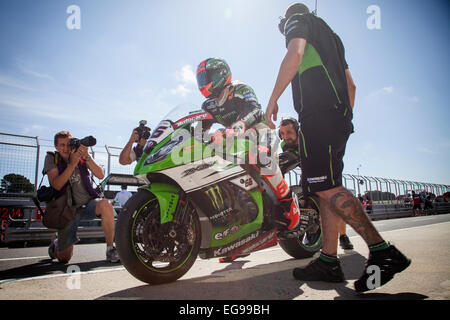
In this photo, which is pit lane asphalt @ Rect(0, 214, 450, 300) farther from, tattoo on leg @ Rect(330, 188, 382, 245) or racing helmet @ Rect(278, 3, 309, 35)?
racing helmet @ Rect(278, 3, 309, 35)

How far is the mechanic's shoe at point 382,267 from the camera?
1686mm

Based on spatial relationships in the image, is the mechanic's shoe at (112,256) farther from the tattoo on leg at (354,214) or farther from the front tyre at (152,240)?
the tattoo on leg at (354,214)

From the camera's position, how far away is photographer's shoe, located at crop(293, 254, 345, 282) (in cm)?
206

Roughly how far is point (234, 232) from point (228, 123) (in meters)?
1.10

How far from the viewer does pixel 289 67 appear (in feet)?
6.87

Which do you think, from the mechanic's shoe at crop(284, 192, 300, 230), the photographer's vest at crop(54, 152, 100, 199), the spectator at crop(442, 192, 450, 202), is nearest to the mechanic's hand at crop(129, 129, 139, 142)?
the photographer's vest at crop(54, 152, 100, 199)

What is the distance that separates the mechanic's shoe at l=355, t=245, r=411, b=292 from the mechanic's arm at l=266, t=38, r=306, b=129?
1084mm

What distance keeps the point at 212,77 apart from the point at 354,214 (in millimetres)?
1882

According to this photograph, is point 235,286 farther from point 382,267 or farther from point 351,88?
point 351,88

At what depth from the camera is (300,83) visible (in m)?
2.26

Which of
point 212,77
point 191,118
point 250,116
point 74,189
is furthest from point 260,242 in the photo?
point 74,189

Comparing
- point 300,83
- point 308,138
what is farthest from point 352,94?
point 308,138

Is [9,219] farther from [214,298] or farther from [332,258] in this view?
[332,258]

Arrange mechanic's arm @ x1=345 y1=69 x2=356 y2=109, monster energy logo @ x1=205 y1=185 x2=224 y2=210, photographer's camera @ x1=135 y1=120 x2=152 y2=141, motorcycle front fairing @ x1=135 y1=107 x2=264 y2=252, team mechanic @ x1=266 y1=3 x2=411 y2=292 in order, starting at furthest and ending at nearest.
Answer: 1. photographer's camera @ x1=135 y1=120 x2=152 y2=141
2. mechanic's arm @ x1=345 y1=69 x2=356 y2=109
3. monster energy logo @ x1=205 y1=185 x2=224 y2=210
4. motorcycle front fairing @ x1=135 y1=107 x2=264 y2=252
5. team mechanic @ x1=266 y1=3 x2=411 y2=292
